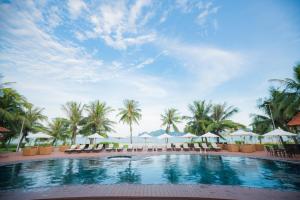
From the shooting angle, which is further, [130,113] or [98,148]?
[130,113]

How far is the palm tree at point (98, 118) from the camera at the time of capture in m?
30.7

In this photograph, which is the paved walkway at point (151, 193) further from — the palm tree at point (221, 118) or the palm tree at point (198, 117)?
the palm tree at point (198, 117)

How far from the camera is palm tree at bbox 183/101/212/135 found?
26969mm

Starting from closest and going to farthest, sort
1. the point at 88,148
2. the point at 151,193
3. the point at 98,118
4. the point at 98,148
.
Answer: the point at 151,193
the point at 88,148
the point at 98,148
the point at 98,118

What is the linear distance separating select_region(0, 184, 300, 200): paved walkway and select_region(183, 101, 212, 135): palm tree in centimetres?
2084

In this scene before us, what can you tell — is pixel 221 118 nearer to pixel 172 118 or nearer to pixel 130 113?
pixel 172 118

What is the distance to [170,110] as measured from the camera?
110ft

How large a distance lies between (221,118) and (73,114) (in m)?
26.5

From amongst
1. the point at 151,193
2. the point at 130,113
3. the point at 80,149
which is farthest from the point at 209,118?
the point at 151,193

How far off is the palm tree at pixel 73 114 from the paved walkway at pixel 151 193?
26142 millimetres

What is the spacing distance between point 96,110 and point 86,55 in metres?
16.4

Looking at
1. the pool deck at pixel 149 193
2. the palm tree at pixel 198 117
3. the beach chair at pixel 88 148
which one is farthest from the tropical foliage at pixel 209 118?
the pool deck at pixel 149 193

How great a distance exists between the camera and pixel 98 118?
30812 millimetres

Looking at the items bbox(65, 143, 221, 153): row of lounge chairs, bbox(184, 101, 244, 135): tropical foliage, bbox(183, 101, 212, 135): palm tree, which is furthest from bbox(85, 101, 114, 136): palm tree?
bbox(184, 101, 244, 135): tropical foliage
